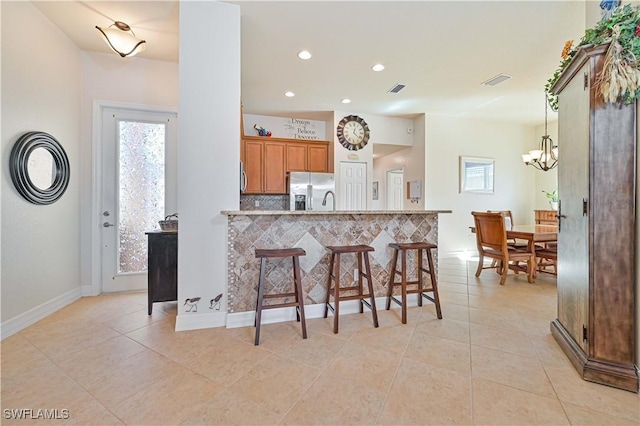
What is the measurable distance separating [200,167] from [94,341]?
1.56 m

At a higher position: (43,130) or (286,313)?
(43,130)

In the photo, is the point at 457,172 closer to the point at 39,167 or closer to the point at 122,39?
the point at 122,39

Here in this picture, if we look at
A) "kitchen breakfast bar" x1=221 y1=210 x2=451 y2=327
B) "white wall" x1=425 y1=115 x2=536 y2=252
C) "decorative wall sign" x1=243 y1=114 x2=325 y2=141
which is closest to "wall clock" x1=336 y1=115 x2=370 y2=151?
"decorative wall sign" x1=243 y1=114 x2=325 y2=141

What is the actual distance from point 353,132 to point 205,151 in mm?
3761

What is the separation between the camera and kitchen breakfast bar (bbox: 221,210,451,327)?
90.8 inches

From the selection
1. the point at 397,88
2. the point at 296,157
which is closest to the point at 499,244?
the point at 397,88

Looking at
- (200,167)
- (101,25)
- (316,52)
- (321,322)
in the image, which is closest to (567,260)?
(321,322)

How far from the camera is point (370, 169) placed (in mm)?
5508

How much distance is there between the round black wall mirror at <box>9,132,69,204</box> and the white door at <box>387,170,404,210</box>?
6.12 meters

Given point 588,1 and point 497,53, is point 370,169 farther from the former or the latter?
point 588,1

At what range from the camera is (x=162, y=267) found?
2.59m

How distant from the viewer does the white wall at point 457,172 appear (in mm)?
5547

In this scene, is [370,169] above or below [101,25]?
below

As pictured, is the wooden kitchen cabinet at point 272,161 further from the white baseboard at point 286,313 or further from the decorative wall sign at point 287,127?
the white baseboard at point 286,313
